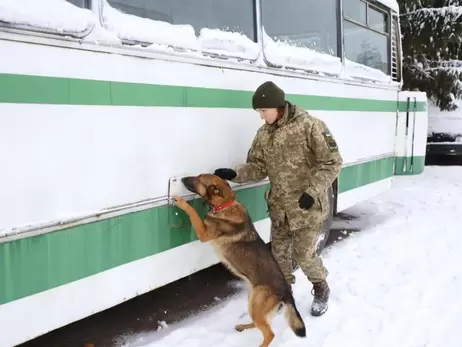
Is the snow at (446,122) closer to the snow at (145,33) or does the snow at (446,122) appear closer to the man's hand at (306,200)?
the snow at (145,33)

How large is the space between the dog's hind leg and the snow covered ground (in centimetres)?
23

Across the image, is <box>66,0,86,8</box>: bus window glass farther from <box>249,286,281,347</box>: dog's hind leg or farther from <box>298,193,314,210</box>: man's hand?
<box>249,286,281,347</box>: dog's hind leg

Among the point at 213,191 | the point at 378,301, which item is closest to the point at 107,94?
the point at 213,191

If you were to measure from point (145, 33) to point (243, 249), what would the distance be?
1.55m

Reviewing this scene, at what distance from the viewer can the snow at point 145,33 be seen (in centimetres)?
247

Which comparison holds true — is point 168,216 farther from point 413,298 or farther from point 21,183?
point 413,298

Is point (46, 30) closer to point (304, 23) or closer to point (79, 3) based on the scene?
point (79, 3)

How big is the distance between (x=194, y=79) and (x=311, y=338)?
1.95m

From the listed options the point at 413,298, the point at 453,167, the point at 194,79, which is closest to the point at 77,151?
the point at 194,79

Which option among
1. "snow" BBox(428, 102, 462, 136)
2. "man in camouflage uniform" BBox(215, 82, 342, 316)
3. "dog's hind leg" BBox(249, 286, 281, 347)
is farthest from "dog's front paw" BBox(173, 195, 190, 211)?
"snow" BBox(428, 102, 462, 136)

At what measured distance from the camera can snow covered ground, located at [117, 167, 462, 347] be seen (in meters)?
3.70

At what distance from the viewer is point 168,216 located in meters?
3.41

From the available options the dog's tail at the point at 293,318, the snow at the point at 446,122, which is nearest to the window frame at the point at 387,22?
the dog's tail at the point at 293,318

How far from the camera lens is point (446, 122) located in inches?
444
